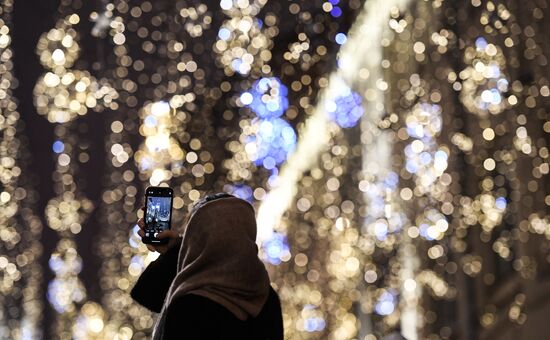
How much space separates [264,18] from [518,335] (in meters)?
4.31

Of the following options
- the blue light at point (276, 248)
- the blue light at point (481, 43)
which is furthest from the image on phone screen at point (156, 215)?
the blue light at point (276, 248)

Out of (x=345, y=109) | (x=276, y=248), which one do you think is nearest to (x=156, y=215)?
(x=276, y=248)

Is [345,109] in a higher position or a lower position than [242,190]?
higher

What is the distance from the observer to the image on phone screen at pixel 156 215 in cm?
274

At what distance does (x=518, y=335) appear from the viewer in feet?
34.7

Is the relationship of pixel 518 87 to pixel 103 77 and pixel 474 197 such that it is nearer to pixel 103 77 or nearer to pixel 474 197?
pixel 474 197

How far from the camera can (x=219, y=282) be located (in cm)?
234

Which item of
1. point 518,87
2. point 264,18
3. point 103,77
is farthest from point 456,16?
point 103,77

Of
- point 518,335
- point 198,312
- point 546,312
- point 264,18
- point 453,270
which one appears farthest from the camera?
point 453,270

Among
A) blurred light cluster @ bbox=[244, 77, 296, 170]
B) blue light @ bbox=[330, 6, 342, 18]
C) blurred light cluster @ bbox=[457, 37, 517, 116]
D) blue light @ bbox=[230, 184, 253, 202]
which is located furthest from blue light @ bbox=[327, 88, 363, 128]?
blurred light cluster @ bbox=[457, 37, 517, 116]

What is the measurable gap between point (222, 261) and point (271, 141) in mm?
8705

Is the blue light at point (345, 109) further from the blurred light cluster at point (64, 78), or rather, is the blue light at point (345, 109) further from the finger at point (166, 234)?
the finger at point (166, 234)

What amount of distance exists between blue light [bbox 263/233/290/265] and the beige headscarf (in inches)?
399

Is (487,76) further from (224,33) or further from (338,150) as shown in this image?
(338,150)
